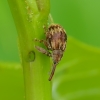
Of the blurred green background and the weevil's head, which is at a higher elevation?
the blurred green background

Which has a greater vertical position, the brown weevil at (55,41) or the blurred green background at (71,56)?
the blurred green background at (71,56)

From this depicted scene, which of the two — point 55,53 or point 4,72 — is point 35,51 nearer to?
point 55,53

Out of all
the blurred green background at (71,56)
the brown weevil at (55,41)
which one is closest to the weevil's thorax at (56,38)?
the brown weevil at (55,41)

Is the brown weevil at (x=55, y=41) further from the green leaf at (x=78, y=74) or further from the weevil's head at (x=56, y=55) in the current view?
the green leaf at (x=78, y=74)

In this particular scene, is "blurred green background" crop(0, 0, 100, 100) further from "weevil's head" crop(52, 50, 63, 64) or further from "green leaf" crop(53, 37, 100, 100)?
"weevil's head" crop(52, 50, 63, 64)

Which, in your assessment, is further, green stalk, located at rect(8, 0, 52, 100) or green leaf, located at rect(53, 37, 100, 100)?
green leaf, located at rect(53, 37, 100, 100)

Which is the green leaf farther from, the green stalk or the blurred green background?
the green stalk

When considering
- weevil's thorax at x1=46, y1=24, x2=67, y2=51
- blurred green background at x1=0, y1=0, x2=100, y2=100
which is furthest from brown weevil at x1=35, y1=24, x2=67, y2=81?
blurred green background at x1=0, y1=0, x2=100, y2=100
